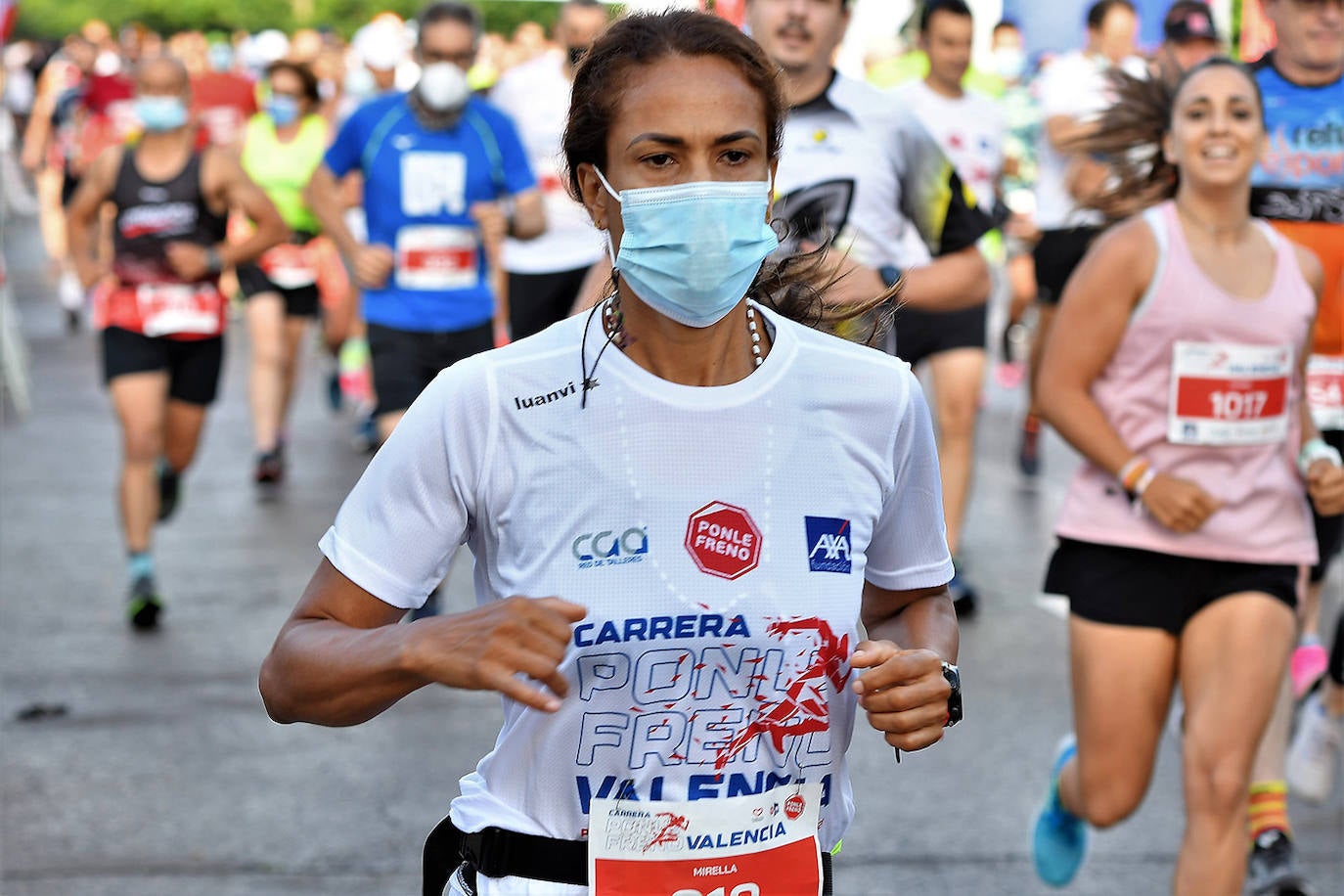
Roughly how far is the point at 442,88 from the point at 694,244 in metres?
5.38

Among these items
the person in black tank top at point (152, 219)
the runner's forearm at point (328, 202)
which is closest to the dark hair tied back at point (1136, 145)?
the runner's forearm at point (328, 202)

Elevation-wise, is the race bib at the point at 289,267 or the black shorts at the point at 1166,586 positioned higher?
the black shorts at the point at 1166,586

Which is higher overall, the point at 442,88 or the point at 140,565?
the point at 442,88

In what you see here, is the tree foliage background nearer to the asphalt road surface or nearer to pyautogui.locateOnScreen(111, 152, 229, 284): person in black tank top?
pyautogui.locateOnScreen(111, 152, 229, 284): person in black tank top

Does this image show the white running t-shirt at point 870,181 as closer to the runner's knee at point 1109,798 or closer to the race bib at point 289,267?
the runner's knee at point 1109,798

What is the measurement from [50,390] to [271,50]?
20.6 feet

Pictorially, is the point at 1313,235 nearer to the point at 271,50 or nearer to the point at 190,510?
the point at 190,510

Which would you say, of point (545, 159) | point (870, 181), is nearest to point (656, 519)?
point (870, 181)

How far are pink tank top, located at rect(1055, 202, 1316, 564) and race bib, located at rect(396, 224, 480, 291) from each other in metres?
3.68

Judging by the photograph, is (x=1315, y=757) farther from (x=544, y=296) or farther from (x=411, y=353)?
(x=544, y=296)

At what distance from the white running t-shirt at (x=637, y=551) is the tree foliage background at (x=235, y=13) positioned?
41463 millimetres

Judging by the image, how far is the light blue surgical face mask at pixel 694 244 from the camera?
2.51m

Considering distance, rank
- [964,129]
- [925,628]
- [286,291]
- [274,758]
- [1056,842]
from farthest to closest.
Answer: [286,291]
[964,129]
[274,758]
[1056,842]
[925,628]

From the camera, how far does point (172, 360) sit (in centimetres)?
A: 806
